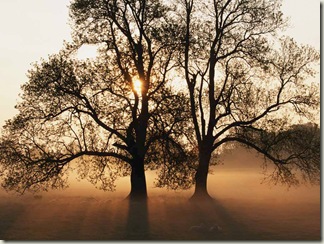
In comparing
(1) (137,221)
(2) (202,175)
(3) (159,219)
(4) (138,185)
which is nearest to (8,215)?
(1) (137,221)

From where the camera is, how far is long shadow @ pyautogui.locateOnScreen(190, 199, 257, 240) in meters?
28.3

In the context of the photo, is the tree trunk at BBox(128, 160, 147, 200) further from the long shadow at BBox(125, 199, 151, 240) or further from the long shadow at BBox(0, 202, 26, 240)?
the long shadow at BBox(0, 202, 26, 240)

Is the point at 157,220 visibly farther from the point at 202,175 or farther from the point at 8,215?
the point at 202,175

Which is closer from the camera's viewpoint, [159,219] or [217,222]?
[217,222]

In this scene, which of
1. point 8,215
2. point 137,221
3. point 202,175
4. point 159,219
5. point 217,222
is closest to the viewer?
point 137,221

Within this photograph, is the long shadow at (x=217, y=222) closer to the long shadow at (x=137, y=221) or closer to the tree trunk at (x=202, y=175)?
the tree trunk at (x=202, y=175)

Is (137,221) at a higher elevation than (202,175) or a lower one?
lower

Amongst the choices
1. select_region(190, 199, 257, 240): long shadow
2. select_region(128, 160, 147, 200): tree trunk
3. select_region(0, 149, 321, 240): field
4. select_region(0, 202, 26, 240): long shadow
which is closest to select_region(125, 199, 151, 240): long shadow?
select_region(0, 149, 321, 240): field

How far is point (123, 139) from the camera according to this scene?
4225cm

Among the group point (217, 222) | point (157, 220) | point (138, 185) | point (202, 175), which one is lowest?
point (217, 222)

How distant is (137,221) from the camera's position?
33.2 m

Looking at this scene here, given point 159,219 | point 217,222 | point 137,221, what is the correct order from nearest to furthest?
point 137,221 < point 217,222 < point 159,219

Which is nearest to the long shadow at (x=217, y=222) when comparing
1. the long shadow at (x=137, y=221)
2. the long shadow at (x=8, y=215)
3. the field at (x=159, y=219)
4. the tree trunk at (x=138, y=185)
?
the field at (x=159, y=219)

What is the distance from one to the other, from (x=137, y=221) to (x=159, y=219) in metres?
1.79
